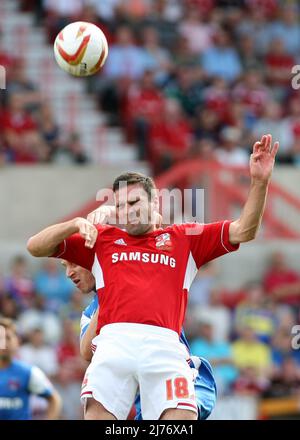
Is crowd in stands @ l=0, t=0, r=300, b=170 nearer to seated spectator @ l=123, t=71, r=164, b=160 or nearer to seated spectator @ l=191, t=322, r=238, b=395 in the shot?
seated spectator @ l=123, t=71, r=164, b=160

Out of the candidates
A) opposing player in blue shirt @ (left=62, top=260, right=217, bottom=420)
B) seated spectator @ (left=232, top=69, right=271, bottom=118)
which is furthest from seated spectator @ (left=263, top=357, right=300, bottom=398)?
opposing player in blue shirt @ (left=62, top=260, right=217, bottom=420)

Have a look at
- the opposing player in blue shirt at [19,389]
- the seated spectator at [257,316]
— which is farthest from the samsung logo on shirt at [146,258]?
the seated spectator at [257,316]

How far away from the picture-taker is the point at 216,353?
49.3ft

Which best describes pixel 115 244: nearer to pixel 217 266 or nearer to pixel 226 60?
pixel 217 266

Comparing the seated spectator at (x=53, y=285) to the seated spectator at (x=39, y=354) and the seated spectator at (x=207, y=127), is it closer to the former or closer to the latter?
the seated spectator at (x=39, y=354)

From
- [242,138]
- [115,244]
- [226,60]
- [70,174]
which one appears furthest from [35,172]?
[115,244]

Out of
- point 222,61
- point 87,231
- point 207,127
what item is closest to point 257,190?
point 87,231

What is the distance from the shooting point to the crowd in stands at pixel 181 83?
17859 mm

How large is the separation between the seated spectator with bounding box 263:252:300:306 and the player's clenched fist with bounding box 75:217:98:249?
9.45m

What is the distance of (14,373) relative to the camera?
10789 millimetres

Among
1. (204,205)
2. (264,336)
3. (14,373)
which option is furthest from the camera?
(204,205)

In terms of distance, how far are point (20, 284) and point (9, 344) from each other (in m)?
5.07

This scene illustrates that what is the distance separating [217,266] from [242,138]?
2.93m

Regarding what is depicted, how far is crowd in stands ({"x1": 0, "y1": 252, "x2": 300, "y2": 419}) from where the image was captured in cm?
1447
